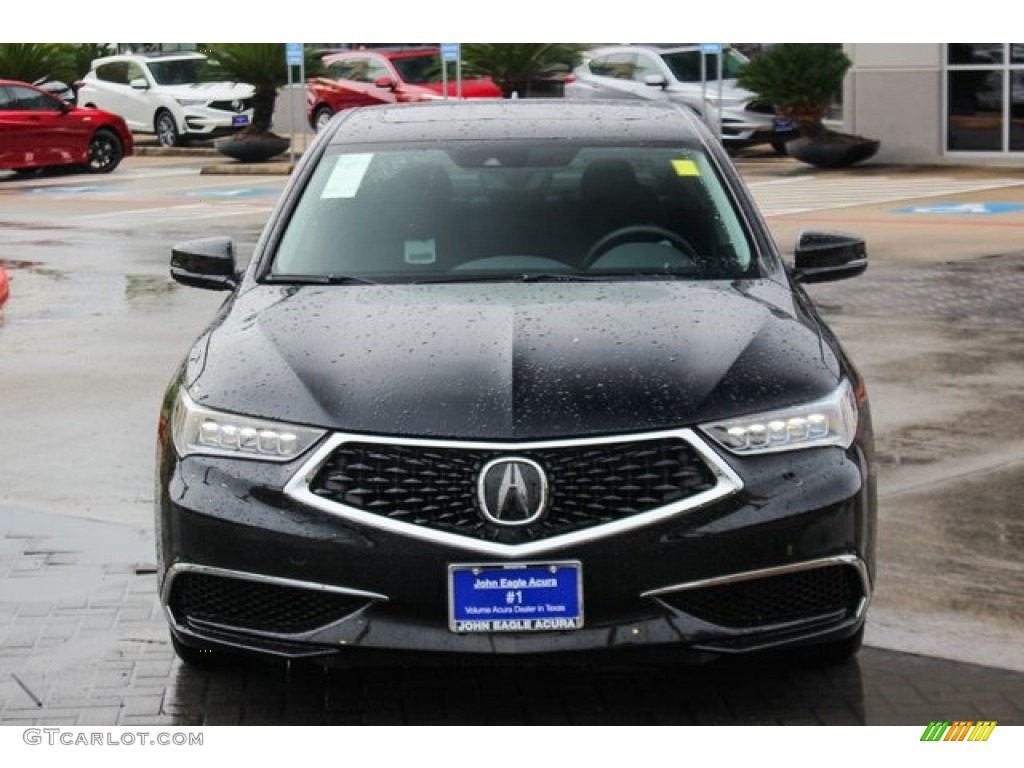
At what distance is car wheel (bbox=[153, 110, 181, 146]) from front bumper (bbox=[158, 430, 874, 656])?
104 ft

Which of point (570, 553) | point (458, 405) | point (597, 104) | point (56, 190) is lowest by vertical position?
point (56, 190)

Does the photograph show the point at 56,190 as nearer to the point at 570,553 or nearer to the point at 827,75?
the point at 827,75

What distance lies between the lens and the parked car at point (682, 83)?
29.7 m

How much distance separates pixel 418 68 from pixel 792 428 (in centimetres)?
3116

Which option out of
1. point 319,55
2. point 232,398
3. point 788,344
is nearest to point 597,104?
point 788,344

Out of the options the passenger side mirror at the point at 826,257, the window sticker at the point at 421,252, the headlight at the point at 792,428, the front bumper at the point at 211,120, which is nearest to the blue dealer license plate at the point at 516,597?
the headlight at the point at 792,428

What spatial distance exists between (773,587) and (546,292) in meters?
1.31

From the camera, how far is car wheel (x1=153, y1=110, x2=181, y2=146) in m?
36.1

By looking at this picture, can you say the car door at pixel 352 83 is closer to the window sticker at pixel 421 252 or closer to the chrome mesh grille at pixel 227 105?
the chrome mesh grille at pixel 227 105

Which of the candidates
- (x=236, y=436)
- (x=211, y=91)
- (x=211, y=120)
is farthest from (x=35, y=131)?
(x=236, y=436)

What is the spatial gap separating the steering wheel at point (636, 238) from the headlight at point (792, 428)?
133 cm

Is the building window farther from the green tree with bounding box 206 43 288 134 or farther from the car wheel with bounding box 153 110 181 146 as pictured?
the car wheel with bounding box 153 110 181 146

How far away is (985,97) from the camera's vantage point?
2722 centimetres
